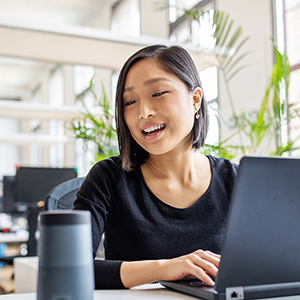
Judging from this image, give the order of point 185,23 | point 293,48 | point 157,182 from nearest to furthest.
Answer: point 157,182
point 293,48
point 185,23

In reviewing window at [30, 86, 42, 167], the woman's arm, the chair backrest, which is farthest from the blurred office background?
window at [30, 86, 42, 167]

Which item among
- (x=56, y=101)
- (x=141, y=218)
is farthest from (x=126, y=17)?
(x=141, y=218)

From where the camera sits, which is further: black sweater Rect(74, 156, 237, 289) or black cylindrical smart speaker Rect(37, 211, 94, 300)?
black sweater Rect(74, 156, 237, 289)

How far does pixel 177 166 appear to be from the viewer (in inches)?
51.8

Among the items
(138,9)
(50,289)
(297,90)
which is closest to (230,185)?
(50,289)

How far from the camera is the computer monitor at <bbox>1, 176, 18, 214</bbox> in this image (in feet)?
15.9

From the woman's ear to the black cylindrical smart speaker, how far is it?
32.9 inches

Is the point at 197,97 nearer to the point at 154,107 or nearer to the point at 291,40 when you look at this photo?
the point at 154,107

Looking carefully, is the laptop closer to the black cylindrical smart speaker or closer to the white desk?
the white desk

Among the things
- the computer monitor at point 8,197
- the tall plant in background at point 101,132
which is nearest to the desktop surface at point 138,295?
the tall plant in background at point 101,132

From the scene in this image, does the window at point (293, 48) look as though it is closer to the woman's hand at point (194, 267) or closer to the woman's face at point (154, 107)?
the woman's face at point (154, 107)

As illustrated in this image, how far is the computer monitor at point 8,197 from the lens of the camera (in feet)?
15.9

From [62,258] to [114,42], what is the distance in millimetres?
3061

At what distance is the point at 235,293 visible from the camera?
675mm
